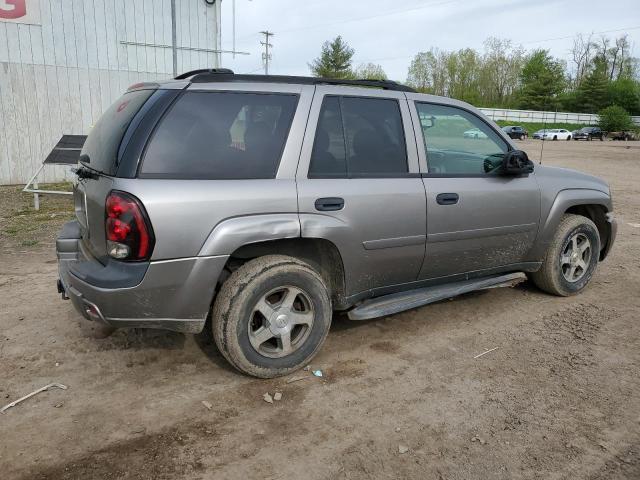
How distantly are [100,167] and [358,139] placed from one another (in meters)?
1.64

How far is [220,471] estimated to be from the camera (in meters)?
2.52

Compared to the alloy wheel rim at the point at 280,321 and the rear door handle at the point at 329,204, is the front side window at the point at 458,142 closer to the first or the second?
the rear door handle at the point at 329,204

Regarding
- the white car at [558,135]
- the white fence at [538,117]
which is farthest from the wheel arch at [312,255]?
the white fence at [538,117]

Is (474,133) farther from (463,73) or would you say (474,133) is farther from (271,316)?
(463,73)

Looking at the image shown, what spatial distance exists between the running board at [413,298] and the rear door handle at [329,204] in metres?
0.75

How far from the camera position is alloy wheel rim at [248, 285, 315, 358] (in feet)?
10.8

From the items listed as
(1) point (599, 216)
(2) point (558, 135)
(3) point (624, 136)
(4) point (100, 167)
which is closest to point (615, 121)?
(3) point (624, 136)

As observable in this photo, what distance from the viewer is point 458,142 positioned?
164 inches

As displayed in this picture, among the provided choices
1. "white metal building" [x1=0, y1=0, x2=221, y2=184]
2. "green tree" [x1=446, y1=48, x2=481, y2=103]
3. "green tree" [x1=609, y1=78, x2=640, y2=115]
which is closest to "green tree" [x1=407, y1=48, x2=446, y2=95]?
"green tree" [x1=446, y1=48, x2=481, y2=103]

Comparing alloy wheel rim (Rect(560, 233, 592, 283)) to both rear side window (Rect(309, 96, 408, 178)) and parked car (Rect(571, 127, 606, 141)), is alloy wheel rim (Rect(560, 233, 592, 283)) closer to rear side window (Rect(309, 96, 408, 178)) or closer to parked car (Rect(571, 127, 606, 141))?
rear side window (Rect(309, 96, 408, 178))

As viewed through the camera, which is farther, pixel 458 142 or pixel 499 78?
pixel 499 78

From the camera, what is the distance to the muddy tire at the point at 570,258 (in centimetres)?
469

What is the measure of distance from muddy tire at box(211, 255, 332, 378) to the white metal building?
988cm

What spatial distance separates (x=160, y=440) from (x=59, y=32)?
35.9 feet
